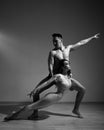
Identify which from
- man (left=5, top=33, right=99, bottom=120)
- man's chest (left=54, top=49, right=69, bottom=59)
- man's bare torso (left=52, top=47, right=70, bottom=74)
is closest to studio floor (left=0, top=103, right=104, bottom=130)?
man (left=5, top=33, right=99, bottom=120)

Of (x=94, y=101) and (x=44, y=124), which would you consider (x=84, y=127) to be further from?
(x=94, y=101)

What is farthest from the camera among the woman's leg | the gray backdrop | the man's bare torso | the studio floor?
the gray backdrop

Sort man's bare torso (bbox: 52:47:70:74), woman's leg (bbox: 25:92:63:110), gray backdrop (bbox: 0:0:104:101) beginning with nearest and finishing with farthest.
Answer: woman's leg (bbox: 25:92:63:110), man's bare torso (bbox: 52:47:70:74), gray backdrop (bbox: 0:0:104:101)

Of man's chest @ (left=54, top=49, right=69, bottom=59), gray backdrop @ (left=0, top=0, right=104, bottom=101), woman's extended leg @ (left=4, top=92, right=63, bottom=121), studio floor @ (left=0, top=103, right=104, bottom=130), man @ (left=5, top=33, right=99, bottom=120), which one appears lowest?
studio floor @ (left=0, top=103, right=104, bottom=130)

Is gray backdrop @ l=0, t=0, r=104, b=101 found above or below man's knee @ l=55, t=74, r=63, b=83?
above

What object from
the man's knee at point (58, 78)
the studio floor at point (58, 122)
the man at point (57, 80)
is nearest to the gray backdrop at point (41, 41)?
the studio floor at point (58, 122)

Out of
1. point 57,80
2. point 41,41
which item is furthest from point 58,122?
point 41,41

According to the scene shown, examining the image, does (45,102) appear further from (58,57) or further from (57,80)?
(58,57)

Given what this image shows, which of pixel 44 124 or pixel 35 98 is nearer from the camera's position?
pixel 44 124

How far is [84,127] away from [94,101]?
228 cm

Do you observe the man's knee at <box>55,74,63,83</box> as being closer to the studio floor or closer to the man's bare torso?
the man's bare torso

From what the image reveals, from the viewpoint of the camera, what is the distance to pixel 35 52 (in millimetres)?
5254

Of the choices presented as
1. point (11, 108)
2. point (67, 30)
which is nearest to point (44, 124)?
point (11, 108)

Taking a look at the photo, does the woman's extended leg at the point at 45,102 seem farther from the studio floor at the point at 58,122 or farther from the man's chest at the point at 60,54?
the man's chest at the point at 60,54
